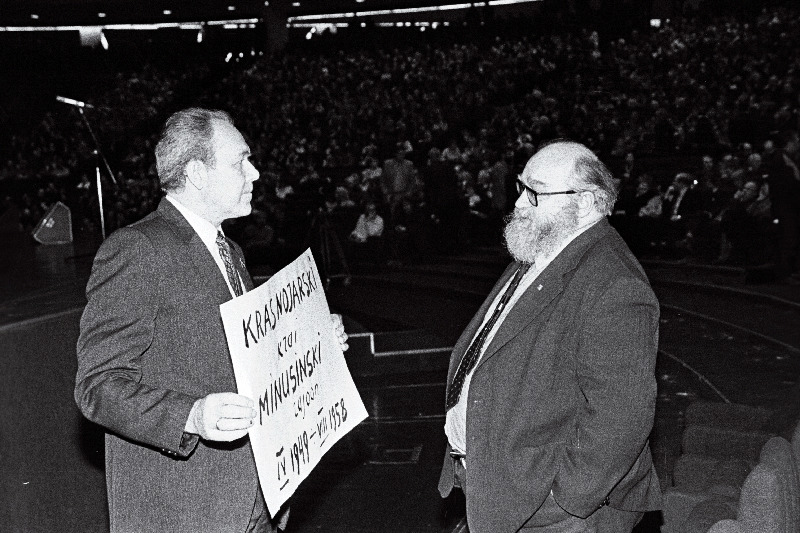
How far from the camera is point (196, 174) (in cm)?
193

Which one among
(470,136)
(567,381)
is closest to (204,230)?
(567,381)

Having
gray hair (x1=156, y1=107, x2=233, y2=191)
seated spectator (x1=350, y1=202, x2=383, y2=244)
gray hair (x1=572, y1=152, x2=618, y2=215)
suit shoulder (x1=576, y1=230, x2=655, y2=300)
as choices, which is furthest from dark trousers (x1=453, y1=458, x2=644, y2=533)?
seated spectator (x1=350, y1=202, x2=383, y2=244)

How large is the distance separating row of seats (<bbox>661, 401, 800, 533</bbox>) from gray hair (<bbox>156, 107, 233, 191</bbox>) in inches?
61.0

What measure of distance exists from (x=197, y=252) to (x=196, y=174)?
0.59 feet

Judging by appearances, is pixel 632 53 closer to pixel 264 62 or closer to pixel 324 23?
pixel 264 62

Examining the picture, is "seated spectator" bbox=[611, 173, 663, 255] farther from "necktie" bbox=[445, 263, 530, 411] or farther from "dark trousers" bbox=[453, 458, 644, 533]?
"dark trousers" bbox=[453, 458, 644, 533]

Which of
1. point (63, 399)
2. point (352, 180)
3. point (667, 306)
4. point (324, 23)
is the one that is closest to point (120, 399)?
point (63, 399)

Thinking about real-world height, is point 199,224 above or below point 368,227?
above

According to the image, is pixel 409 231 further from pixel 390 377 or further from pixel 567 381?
pixel 567 381

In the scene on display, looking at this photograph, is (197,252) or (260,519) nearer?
(197,252)

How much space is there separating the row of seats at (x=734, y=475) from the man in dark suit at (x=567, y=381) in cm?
27

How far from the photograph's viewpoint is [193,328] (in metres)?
1.84

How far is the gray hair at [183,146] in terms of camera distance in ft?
6.29

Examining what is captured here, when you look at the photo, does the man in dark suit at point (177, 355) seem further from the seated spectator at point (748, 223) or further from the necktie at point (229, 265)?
the seated spectator at point (748, 223)
